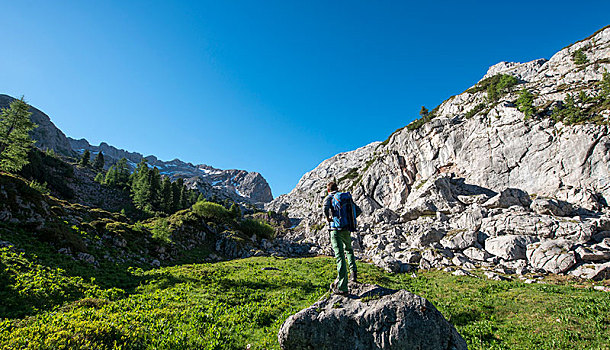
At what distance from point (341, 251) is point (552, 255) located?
37.8m

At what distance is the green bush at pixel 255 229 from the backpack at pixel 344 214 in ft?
246

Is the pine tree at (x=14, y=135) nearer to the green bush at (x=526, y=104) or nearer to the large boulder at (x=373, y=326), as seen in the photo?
the large boulder at (x=373, y=326)

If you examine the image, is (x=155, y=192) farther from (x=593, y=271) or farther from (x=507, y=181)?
(x=507, y=181)

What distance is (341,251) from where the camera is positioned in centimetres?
780

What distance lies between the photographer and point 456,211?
191ft

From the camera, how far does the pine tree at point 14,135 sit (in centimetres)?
3597

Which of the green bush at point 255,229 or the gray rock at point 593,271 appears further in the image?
the green bush at point 255,229

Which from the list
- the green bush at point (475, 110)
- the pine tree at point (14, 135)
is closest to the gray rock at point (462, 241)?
the green bush at point (475, 110)

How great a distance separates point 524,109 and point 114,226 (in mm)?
95364

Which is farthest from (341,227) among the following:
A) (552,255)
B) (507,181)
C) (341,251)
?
(507,181)

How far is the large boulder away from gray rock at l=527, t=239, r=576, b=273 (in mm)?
34631

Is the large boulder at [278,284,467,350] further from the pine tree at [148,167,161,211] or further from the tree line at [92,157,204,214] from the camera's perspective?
the pine tree at [148,167,161,211]

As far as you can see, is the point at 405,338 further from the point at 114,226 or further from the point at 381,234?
the point at 381,234

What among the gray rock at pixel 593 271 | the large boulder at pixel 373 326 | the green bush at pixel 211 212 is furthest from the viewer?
the green bush at pixel 211 212
